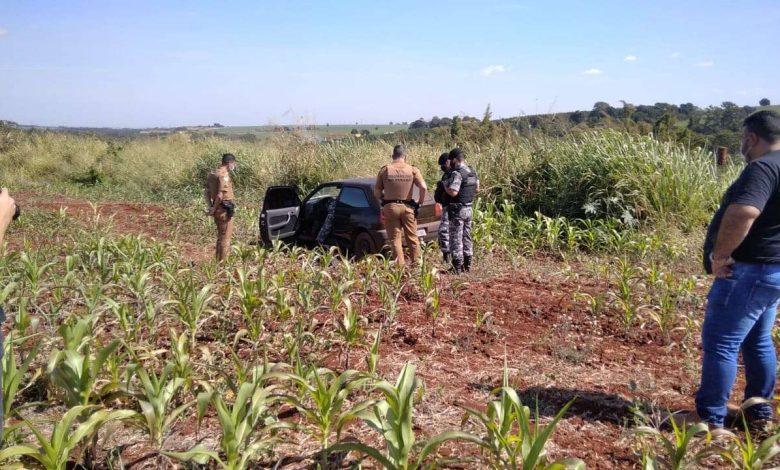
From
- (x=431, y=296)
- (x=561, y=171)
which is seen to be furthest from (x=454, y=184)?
(x=561, y=171)

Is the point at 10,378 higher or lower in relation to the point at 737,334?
lower

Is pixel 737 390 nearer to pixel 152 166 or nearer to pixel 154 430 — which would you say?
pixel 154 430

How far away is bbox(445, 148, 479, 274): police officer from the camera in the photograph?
23.6 feet

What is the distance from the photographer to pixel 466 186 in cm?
730

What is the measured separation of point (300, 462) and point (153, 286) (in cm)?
256

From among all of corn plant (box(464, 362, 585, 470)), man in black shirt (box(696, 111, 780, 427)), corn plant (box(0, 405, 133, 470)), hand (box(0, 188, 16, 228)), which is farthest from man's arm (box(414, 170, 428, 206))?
hand (box(0, 188, 16, 228))

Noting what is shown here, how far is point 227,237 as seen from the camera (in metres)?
8.24

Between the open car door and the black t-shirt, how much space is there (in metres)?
6.82

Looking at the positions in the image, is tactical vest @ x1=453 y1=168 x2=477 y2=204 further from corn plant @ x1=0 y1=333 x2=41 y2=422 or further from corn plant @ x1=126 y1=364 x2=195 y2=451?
corn plant @ x1=0 y1=333 x2=41 y2=422

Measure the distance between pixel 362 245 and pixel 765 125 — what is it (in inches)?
234

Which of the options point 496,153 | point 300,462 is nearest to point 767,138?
point 300,462

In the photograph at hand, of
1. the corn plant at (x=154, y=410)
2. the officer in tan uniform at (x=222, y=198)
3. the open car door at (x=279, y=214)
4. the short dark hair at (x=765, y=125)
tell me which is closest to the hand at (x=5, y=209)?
the corn plant at (x=154, y=410)

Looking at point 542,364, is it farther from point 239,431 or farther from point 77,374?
point 77,374

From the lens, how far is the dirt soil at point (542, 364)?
3043mm
